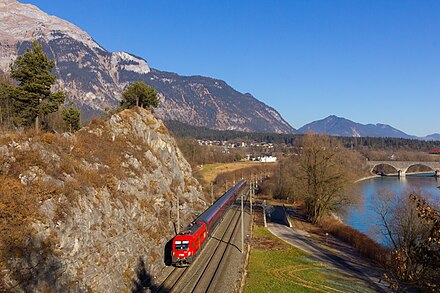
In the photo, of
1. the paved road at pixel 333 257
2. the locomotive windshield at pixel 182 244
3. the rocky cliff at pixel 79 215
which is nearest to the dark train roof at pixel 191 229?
the locomotive windshield at pixel 182 244

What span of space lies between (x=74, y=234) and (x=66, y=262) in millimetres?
2167

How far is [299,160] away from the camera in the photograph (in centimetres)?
6469

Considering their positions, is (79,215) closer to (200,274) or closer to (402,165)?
(200,274)

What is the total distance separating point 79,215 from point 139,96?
1773 inches

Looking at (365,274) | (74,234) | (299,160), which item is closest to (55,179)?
(74,234)

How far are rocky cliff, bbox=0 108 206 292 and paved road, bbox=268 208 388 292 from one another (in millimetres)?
17440

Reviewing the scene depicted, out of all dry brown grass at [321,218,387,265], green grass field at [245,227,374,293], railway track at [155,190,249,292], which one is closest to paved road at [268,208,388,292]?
green grass field at [245,227,374,293]

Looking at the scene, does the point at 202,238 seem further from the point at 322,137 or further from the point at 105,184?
the point at 322,137

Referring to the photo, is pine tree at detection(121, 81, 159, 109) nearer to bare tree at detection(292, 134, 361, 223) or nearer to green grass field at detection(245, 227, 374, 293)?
bare tree at detection(292, 134, 361, 223)

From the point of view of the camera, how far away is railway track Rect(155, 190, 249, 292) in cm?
2784

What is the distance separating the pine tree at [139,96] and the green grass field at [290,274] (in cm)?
3764

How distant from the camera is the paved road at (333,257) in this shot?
3349 centimetres

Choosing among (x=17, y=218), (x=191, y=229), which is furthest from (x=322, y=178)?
(x=17, y=218)

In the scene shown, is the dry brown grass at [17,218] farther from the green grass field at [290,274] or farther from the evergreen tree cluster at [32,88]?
the evergreen tree cluster at [32,88]
